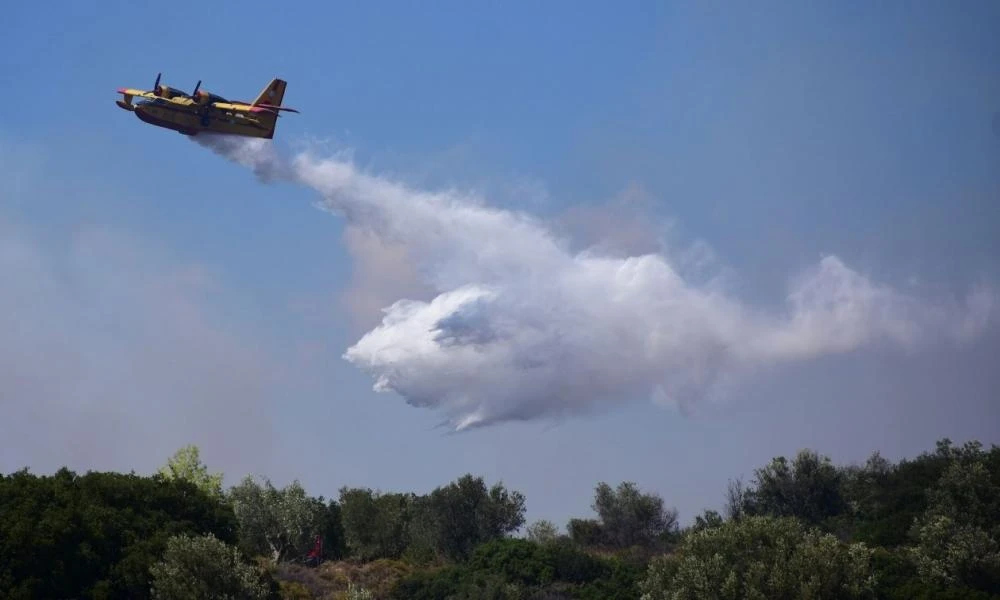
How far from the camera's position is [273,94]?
86.2 metres

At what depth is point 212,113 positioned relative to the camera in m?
76.5

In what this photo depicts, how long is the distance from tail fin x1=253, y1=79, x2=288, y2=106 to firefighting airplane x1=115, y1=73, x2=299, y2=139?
608 cm

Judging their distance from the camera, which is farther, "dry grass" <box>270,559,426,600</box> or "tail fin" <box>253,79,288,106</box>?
"tail fin" <box>253,79,288,106</box>

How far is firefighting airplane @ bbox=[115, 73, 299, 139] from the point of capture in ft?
245

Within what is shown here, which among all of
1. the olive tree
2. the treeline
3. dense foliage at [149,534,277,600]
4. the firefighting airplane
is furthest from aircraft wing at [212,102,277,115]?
the olive tree

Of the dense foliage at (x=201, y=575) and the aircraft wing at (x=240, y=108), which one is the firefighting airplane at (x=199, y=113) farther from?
the dense foliage at (x=201, y=575)

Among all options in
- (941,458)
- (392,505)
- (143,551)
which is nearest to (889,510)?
(941,458)

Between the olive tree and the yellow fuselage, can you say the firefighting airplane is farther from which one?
the olive tree

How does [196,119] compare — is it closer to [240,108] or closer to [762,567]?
[240,108]

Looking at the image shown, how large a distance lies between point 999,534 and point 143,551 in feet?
164

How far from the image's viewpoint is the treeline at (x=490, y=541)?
5166 centimetres

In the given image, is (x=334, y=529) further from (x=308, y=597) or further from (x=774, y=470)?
(x=774, y=470)

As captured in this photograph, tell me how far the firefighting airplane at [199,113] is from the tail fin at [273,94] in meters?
6.08

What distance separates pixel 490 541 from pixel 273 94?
37.4 metres
